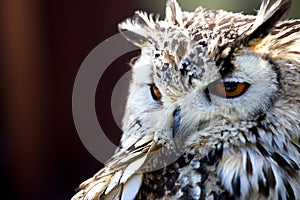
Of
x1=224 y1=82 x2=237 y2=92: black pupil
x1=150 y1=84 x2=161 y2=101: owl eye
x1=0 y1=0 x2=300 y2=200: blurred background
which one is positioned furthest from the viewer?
x1=0 y1=0 x2=300 y2=200: blurred background

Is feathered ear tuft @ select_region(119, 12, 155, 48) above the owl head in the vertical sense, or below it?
above

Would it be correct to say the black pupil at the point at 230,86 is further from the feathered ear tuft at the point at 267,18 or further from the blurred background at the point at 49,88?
the blurred background at the point at 49,88

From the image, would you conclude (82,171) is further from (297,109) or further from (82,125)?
(297,109)

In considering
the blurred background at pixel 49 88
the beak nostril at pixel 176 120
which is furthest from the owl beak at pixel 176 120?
the blurred background at pixel 49 88

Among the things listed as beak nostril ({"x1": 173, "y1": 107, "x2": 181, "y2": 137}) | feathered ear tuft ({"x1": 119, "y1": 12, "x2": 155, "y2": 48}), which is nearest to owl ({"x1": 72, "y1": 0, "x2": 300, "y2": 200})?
beak nostril ({"x1": 173, "y1": 107, "x2": 181, "y2": 137})

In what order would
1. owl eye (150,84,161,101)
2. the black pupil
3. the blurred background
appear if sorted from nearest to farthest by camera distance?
the black pupil
owl eye (150,84,161,101)
the blurred background

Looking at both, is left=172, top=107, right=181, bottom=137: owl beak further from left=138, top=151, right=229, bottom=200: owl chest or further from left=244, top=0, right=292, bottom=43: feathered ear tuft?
left=244, top=0, right=292, bottom=43: feathered ear tuft

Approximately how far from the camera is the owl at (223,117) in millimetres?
1647

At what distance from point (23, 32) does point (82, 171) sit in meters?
1.04

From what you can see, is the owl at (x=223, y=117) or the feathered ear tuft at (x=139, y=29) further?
the feathered ear tuft at (x=139, y=29)

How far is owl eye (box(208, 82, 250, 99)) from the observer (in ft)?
5.37

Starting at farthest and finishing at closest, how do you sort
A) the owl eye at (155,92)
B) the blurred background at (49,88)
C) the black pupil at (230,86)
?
1. the blurred background at (49,88)
2. the owl eye at (155,92)
3. the black pupil at (230,86)

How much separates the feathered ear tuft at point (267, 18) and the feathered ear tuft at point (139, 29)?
1.05ft

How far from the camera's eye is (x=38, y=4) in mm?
4164
